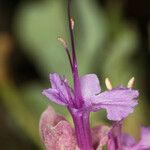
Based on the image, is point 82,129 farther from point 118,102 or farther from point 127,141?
point 127,141

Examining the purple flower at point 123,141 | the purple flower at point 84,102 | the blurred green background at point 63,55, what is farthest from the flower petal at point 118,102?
the blurred green background at point 63,55

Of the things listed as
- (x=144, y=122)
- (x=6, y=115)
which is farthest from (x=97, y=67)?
(x=6, y=115)

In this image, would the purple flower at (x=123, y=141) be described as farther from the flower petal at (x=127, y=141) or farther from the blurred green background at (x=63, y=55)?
the blurred green background at (x=63, y=55)

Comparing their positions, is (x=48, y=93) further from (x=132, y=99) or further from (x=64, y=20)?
(x=64, y=20)

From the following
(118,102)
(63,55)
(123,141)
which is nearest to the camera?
(118,102)

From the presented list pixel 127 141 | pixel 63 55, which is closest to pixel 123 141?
pixel 127 141

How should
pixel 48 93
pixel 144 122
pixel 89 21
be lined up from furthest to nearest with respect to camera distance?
1. pixel 89 21
2. pixel 144 122
3. pixel 48 93
